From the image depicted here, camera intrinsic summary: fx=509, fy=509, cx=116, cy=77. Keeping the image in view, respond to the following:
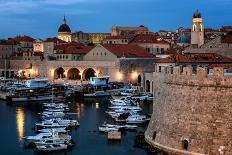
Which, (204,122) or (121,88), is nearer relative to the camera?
(204,122)

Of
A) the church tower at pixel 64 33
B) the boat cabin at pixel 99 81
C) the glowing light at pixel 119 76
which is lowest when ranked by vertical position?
the boat cabin at pixel 99 81

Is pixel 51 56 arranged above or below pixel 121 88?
above

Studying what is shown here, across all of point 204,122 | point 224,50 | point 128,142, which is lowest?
point 128,142

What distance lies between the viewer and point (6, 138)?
2930 cm

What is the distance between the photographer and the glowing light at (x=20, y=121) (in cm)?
3075

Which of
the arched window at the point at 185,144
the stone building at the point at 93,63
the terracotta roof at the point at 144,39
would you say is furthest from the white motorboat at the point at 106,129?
the terracotta roof at the point at 144,39

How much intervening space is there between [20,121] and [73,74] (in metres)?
32.0

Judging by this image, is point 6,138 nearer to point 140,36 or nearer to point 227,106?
point 227,106

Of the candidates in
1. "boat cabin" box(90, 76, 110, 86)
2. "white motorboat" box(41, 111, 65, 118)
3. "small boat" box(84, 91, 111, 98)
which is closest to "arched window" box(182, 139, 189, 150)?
"white motorboat" box(41, 111, 65, 118)

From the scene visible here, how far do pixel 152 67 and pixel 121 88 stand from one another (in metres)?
8.57

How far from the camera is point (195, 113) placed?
20.4 meters

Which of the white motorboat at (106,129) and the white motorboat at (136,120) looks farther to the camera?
the white motorboat at (136,120)

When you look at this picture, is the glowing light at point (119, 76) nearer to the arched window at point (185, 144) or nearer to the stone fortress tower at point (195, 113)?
the stone fortress tower at point (195, 113)

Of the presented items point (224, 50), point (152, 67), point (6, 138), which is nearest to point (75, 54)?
point (152, 67)
